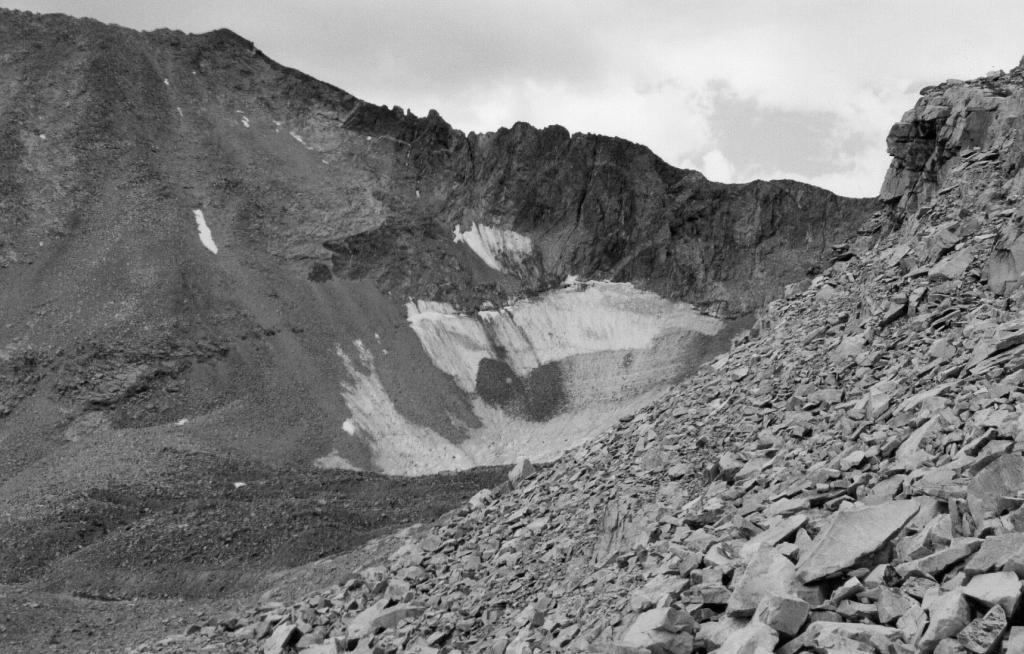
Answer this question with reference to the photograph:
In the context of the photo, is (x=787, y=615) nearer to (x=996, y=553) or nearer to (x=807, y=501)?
(x=996, y=553)

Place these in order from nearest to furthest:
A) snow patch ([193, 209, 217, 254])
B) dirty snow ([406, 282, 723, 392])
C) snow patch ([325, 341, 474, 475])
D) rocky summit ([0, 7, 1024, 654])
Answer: rocky summit ([0, 7, 1024, 654]) < snow patch ([325, 341, 474, 475]) < dirty snow ([406, 282, 723, 392]) < snow patch ([193, 209, 217, 254])

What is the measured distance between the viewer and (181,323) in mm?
79688

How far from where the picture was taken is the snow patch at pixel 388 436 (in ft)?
237

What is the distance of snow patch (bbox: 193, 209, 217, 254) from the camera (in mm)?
89250

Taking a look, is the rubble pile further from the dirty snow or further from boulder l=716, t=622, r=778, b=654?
the dirty snow

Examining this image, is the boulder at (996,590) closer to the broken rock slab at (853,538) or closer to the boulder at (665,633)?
the broken rock slab at (853,538)

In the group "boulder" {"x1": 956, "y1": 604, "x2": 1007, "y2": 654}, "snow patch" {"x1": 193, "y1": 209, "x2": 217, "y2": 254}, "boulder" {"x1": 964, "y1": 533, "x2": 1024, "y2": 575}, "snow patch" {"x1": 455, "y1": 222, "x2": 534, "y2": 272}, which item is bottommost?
"boulder" {"x1": 956, "y1": 604, "x2": 1007, "y2": 654}

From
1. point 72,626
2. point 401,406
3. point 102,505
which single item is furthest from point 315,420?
point 72,626

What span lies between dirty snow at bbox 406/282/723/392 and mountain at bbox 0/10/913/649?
29 centimetres

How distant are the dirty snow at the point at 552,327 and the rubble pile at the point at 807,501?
5809 cm

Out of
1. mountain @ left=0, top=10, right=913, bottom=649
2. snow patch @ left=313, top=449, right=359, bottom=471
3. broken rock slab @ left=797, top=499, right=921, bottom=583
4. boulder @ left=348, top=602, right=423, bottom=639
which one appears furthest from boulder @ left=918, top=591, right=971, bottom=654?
snow patch @ left=313, top=449, right=359, bottom=471

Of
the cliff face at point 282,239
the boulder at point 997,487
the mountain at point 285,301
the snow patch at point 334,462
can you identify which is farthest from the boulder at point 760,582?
the cliff face at point 282,239

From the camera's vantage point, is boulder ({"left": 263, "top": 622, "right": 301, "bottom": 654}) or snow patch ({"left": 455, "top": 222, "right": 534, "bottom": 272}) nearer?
boulder ({"left": 263, "top": 622, "right": 301, "bottom": 654})

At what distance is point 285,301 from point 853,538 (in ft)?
254
